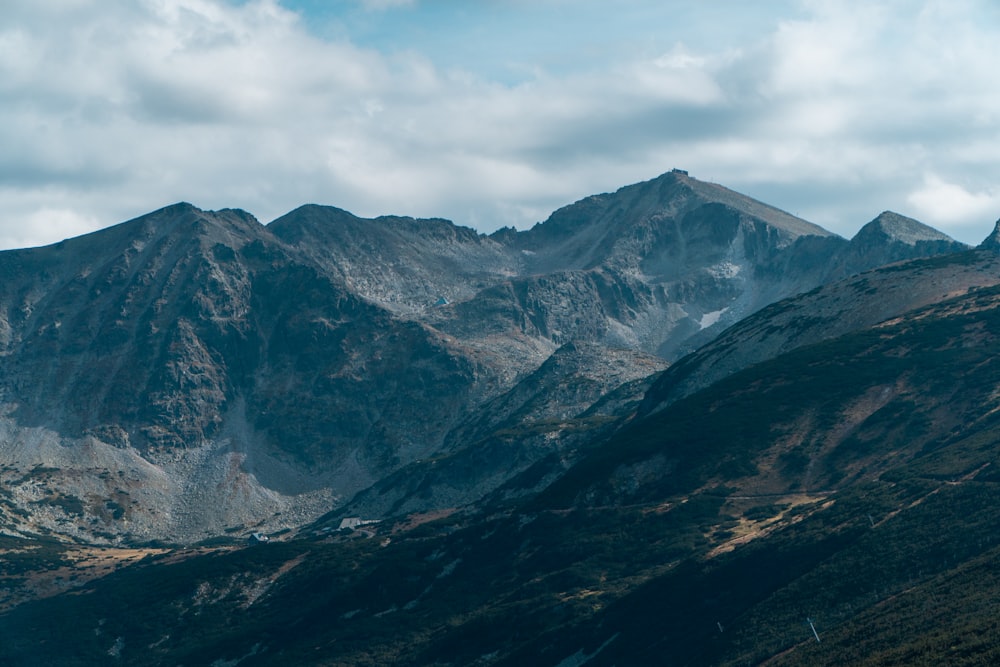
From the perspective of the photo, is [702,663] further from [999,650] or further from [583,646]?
[999,650]

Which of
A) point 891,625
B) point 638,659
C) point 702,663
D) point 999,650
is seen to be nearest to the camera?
point 999,650

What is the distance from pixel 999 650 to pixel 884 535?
217 feet

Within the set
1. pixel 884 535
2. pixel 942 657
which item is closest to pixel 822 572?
pixel 884 535

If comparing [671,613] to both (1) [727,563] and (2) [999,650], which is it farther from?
(2) [999,650]

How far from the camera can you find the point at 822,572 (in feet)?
582

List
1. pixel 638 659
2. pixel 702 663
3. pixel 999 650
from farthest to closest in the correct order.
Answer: pixel 638 659 → pixel 702 663 → pixel 999 650

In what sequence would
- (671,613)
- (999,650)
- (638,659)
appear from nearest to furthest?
(999,650)
(638,659)
(671,613)

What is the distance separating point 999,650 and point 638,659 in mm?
68549

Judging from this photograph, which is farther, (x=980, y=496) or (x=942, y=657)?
(x=980, y=496)

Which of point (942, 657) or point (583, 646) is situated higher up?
point (942, 657)

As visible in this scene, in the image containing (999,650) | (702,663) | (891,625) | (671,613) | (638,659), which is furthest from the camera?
(671,613)

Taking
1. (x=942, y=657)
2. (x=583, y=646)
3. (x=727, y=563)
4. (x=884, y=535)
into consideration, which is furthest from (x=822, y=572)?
(x=942, y=657)

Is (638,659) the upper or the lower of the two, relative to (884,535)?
lower

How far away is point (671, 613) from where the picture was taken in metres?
190
